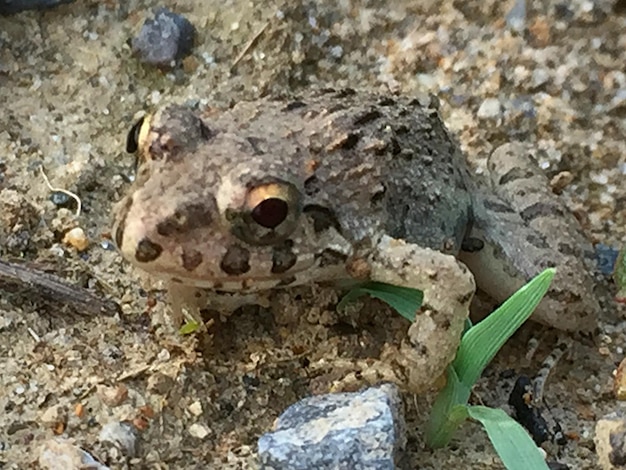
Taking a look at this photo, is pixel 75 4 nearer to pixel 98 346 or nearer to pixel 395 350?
pixel 98 346

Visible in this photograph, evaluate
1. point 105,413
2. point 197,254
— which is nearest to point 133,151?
point 197,254

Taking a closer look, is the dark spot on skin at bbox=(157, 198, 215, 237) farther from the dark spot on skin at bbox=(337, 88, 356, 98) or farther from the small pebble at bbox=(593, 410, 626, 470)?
the small pebble at bbox=(593, 410, 626, 470)

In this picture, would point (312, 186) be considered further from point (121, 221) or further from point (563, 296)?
point (563, 296)

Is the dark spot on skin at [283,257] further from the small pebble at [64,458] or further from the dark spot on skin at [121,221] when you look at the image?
the small pebble at [64,458]

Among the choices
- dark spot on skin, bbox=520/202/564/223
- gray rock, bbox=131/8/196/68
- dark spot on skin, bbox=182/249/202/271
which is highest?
gray rock, bbox=131/8/196/68

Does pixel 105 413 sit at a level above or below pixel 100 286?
below

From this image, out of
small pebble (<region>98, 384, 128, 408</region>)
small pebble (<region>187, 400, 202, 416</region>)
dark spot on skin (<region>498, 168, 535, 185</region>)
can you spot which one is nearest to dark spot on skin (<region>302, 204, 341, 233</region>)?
small pebble (<region>187, 400, 202, 416</region>)
